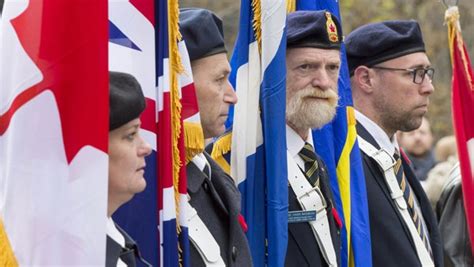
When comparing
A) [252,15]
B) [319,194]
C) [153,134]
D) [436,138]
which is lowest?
[436,138]

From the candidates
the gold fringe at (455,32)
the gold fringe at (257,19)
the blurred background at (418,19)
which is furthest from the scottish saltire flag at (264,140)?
the blurred background at (418,19)

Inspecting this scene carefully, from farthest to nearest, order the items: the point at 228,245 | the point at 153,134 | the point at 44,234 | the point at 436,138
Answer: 1. the point at 436,138
2. the point at 228,245
3. the point at 153,134
4. the point at 44,234

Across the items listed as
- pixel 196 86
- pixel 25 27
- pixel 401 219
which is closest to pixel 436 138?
pixel 401 219

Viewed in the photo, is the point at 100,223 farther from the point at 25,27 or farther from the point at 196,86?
the point at 196,86

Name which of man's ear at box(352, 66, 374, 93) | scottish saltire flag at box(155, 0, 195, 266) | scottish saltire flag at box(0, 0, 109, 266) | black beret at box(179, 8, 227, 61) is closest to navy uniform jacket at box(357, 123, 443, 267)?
man's ear at box(352, 66, 374, 93)

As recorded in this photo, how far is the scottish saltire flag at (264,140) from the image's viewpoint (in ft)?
18.7

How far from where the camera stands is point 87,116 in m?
3.87

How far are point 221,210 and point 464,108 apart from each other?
8.85 feet

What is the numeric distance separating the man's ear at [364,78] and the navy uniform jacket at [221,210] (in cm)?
194

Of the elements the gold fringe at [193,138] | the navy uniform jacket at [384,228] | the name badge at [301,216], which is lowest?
the navy uniform jacket at [384,228]

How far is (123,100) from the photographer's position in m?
4.14

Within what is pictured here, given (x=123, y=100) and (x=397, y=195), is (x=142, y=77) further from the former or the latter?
(x=397, y=195)

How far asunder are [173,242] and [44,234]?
97 centimetres

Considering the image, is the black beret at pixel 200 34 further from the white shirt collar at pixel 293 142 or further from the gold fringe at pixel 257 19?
the white shirt collar at pixel 293 142
